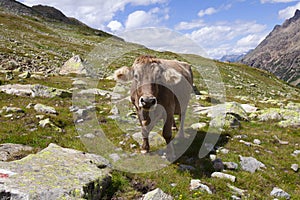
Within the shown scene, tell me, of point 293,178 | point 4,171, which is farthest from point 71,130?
point 293,178

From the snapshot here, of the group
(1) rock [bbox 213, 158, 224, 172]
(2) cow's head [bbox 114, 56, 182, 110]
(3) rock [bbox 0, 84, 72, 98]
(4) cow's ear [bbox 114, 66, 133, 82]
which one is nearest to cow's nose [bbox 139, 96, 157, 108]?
(2) cow's head [bbox 114, 56, 182, 110]

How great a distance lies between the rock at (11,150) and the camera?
920 centimetres

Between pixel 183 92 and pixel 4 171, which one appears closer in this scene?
pixel 4 171

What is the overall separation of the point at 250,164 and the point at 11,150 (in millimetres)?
9494

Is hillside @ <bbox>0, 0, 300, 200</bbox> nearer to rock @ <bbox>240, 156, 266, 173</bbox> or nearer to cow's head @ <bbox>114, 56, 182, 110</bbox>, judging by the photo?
rock @ <bbox>240, 156, 266, 173</bbox>

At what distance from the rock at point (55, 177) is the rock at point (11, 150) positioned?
1.50 m

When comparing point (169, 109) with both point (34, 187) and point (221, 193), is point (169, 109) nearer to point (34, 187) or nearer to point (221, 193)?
point (221, 193)

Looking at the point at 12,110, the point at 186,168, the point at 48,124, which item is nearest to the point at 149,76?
the point at 186,168

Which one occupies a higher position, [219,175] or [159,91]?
[159,91]

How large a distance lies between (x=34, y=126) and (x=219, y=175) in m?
9.21

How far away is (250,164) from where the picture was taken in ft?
35.8

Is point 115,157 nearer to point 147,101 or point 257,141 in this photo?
point 147,101

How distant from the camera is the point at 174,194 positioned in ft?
27.5

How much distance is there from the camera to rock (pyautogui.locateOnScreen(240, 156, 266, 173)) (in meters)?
10.7
